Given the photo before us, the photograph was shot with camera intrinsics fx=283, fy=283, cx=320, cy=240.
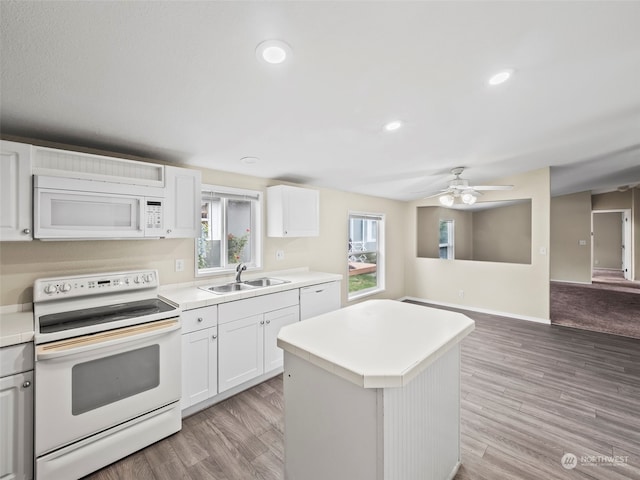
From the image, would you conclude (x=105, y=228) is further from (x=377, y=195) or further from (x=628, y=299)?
(x=628, y=299)

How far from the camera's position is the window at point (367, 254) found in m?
5.12

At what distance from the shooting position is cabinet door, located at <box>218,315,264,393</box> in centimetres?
242

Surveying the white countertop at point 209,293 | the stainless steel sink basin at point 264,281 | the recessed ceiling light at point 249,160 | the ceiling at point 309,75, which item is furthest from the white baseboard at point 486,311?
the recessed ceiling light at point 249,160

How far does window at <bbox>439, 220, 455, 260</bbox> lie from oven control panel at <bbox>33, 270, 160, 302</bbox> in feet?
18.2

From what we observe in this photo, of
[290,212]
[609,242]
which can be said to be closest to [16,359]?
[290,212]

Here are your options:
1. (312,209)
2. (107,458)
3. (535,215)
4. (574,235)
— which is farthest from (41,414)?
(574,235)

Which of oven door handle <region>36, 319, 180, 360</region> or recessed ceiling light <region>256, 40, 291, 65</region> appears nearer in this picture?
recessed ceiling light <region>256, 40, 291, 65</region>

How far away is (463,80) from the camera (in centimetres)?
189

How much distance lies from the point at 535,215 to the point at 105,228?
218 inches

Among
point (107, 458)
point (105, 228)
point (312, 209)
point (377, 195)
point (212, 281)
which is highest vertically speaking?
point (377, 195)

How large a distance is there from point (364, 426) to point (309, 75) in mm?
1812

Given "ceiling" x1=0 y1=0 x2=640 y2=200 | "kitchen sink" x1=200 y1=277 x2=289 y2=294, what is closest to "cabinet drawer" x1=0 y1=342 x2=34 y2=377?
"kitchen sink" x1=200 y1=277 x2=289 y2=294

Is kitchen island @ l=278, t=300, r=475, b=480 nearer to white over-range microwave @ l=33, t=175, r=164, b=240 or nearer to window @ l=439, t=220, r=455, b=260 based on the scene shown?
white over-range microwave @ l=33, t=175, r=164, b=240

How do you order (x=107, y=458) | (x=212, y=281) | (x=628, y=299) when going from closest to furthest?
(x=107, y=458), (x=212, y=281), (x=628, y=299)
